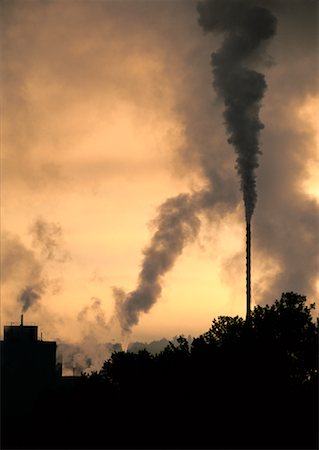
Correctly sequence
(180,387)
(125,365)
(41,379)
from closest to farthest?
(180,387) → (125,365) → (41,379)

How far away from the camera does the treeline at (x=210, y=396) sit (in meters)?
49.9

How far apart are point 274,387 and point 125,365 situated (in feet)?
56.2

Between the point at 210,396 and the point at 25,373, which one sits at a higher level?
the point at 25,373

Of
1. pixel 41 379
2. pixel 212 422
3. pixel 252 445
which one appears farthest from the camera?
pixel 41 379

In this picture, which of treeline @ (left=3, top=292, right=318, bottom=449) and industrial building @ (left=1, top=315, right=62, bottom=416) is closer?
treeline @ (left=3, top=292, right=318, bottom=449)

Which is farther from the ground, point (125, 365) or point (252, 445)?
point (125, 365)

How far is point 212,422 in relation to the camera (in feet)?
168

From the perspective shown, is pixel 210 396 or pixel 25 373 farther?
pixel 25 373

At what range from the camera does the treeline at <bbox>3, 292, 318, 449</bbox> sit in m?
49.9

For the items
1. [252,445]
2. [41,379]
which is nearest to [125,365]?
[252,445]

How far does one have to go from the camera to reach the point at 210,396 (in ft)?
174

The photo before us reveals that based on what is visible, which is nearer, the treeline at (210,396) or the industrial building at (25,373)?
the treeline at (210,396)

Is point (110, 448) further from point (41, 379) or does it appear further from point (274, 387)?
point (41, 379)

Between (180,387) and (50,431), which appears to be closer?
(180,387)
